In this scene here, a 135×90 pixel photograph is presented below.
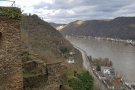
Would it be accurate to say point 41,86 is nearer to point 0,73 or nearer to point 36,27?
Result: point 0,73

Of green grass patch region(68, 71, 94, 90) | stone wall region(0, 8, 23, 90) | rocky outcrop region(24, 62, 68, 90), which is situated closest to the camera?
stone wall region(0, 8, 23, 90)

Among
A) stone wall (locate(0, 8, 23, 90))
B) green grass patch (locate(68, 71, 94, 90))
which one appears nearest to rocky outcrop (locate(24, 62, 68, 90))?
stone wall (locate(0, 8, 23, 90))

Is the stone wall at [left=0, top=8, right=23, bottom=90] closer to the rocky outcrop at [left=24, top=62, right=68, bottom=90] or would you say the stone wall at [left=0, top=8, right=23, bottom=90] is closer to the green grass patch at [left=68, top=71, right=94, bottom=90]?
the rocky outcrop at [left=24, top=62, right=68, bottom=90]

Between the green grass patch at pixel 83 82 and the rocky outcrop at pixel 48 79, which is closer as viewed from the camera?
the rocky outcrop at pixel 48 79

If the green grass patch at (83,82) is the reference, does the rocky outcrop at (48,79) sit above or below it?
above

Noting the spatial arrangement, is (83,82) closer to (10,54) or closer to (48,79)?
(48,79)

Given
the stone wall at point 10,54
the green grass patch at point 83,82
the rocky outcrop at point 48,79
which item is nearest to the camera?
the stone wall at point 10,54

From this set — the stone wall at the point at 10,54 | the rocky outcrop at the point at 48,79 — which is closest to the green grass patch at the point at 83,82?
the rocky outcrop at the point at 48,79

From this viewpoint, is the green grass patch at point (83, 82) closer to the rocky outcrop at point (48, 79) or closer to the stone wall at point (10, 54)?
the rocky outcrop at point (48, 79)

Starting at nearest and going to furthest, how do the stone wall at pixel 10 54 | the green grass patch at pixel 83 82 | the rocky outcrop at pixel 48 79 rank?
the stone wall at pixel 10 54 → the rocky outcrop at pixel 48 79 → the green grass patch at pixel 83 82
